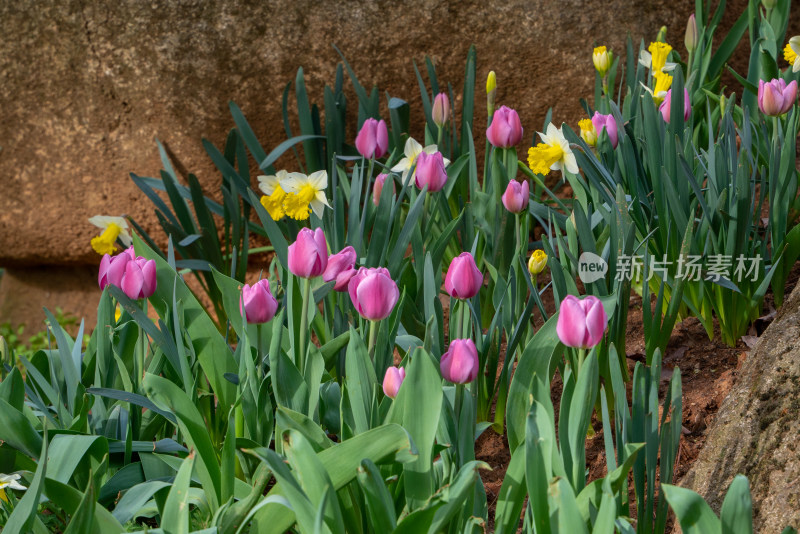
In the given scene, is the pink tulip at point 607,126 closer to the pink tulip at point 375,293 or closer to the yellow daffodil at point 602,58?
the yellow daffodil at point 602,58

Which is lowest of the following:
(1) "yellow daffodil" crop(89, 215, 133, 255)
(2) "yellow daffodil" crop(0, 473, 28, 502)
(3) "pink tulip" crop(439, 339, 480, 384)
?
(2) "yellow daffodil" crop(0, 473, 28, 502)

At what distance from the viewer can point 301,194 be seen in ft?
5.59

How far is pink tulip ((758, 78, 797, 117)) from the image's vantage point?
1683mm

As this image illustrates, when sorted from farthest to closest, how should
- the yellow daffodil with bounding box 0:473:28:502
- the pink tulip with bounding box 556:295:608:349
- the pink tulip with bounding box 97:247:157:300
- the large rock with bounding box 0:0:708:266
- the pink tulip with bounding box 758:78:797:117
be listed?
the large rock with bounding box 0:0:708:266 < the pink tulip with bounding box 758:78:797:117 < the pink tulip with bounding box 97:247:157:300 < the yellow daffodil with bounding box 0:473:28:502 < the pink tulip with bounding box 556:295:608:349

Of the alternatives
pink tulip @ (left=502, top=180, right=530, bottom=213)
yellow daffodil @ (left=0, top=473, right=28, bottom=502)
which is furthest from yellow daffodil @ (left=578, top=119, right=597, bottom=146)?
yellow daffodil @ (left=0, top=473, right=28, bottom=502)

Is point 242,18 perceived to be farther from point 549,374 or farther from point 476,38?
point 549,374

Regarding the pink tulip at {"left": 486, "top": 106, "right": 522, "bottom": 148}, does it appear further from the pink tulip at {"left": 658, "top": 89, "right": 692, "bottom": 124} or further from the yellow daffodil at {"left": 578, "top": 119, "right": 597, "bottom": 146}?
the pink tulip at {"left": 658, "top": 89, "right": 692, "bottom": 124}

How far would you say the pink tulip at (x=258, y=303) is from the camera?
1.18 m

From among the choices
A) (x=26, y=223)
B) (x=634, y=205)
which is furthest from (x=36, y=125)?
(x=634, y=205)

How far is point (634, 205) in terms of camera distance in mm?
1681

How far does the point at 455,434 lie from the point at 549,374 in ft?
0.71

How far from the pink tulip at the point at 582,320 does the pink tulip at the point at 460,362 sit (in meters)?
0.12

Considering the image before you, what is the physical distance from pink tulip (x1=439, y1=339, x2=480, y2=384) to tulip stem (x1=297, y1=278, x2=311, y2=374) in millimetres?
271

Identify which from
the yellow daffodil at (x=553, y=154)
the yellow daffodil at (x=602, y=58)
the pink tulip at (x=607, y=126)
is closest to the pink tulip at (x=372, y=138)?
the yellow daffodil at (x=553, y=154)
